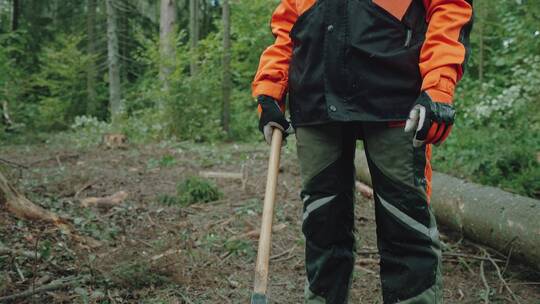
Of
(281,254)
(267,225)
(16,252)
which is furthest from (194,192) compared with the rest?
(267,225)

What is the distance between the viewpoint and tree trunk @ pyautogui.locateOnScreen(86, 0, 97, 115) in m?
16.2

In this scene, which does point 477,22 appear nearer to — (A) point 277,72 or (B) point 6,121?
(A) point 277,72

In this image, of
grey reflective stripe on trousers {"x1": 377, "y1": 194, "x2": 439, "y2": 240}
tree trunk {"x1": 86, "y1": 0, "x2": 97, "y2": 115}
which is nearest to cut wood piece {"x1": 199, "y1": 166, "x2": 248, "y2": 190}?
grey reflective stripe on trousers {"x1": 377, "y1": 194, "x2": 439, "y2": 240}

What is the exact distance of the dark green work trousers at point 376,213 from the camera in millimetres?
2021

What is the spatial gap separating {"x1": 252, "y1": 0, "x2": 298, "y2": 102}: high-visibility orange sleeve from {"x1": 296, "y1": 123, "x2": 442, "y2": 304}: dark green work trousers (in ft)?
0.89

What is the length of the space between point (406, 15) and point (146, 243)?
2555 millimetres

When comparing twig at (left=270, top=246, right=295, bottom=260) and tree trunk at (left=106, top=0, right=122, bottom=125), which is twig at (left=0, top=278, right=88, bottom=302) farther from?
tree trunk at (left=106, top=0, right=122, bottom=125)

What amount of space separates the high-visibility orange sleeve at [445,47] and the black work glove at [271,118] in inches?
28.0

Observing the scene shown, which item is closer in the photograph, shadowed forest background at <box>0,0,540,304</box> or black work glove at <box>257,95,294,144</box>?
black work glove at <box>257,95,294,144</box>

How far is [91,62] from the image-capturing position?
15.9m

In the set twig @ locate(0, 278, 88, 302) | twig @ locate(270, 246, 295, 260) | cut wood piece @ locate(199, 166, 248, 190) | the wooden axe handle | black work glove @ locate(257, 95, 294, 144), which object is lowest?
twig @ locate(270, 246, 295, 260)

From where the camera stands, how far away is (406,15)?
1995 mm

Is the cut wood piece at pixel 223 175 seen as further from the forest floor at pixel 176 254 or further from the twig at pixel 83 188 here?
the twig at pixel 83 188

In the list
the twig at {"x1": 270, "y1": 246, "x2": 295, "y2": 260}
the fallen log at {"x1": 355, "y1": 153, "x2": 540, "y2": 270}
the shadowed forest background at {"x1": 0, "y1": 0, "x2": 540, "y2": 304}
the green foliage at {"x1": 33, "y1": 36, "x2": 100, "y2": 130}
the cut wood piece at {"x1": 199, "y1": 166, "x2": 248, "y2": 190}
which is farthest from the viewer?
the green foliage at {"x1": 33, "y1": 36, "x2": 100, "y2": 130}
